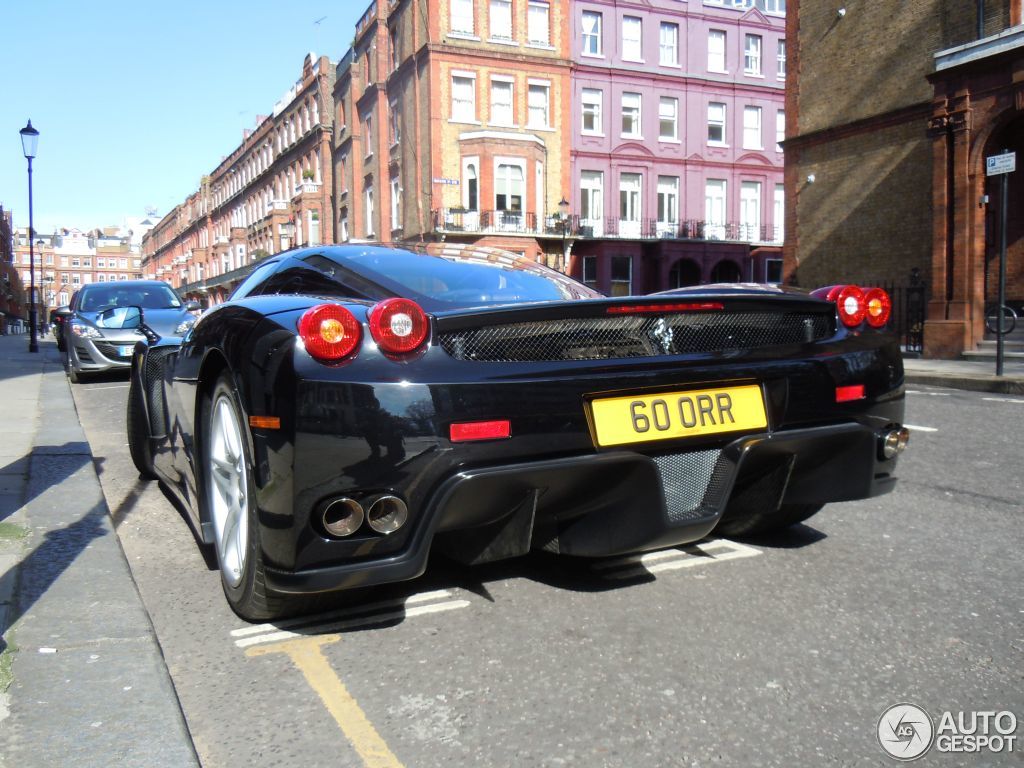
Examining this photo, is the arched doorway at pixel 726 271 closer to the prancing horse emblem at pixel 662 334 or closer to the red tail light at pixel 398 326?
the prancing horse emblem at pixel 662 334

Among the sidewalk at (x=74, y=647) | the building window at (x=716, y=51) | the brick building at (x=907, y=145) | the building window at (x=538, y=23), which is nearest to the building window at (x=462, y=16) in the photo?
the building window at (x=538, y=23)

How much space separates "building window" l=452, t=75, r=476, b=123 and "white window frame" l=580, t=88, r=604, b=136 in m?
5.19

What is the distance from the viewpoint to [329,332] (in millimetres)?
2244

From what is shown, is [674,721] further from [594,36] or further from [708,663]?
[594,36]

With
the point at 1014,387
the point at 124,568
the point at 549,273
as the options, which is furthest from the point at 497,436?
the point at 1014,387

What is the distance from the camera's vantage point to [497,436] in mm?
2297

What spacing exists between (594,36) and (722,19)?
6901 mm

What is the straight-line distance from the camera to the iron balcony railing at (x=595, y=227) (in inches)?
1378

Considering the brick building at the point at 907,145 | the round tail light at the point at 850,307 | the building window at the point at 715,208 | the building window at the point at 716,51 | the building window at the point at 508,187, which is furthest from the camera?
the building window at the point at 715,208

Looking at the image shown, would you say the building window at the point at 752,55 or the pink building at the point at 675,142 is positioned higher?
the building window at the point at 752,55

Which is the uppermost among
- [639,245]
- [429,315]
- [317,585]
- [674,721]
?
[639,245]

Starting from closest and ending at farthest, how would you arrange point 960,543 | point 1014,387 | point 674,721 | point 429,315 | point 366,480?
1. point 674,721
2. point 366,480
3. point 429,315
4. point 960,543
5. point 1014,387

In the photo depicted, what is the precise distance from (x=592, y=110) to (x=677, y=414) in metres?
37.5

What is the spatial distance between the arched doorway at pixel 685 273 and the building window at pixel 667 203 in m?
1.66
